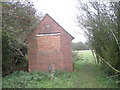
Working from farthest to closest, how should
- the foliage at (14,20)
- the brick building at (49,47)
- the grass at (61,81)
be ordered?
the brick building at (49,47) → the grass at (61,81) → the foliage at (14,20)

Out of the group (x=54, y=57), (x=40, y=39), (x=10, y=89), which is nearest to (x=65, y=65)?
(x=54, y=57)

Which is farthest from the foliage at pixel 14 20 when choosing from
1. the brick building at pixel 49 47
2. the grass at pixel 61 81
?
the brick building at pixel 49 47

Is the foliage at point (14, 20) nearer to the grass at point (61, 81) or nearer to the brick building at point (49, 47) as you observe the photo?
the grass at point (61, 81)

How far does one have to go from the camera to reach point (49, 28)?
13695 millimetres

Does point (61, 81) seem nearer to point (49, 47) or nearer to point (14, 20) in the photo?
point (49, 47)

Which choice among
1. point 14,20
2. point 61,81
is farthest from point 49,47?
point 14,20

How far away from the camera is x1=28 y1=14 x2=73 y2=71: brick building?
44.1 feet

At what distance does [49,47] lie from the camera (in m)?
13.6

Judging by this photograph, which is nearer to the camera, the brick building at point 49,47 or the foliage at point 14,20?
the foliage at point 14,20

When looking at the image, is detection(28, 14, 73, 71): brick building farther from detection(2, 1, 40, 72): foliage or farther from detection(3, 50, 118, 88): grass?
detection(2, 1, 40, 72): foliage

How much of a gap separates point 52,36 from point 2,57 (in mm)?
5374

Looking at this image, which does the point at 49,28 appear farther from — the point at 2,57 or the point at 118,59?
the point at 118,59

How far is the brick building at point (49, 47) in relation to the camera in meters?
13.4

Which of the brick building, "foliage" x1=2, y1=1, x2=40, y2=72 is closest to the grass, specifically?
the brick building
